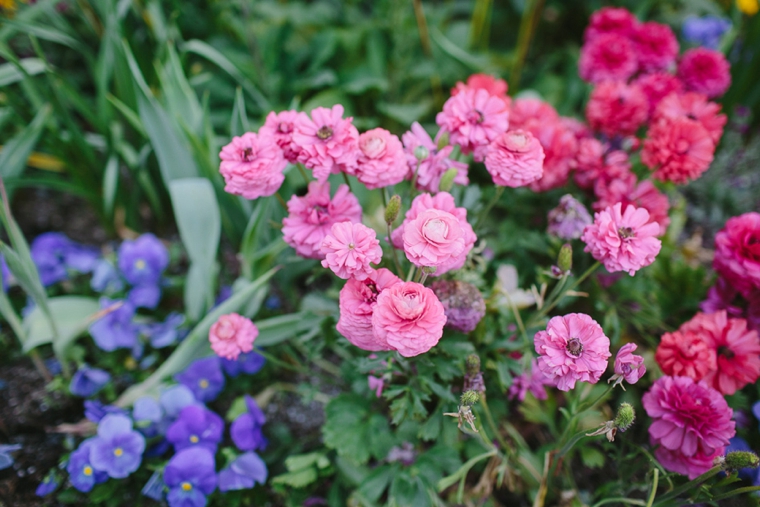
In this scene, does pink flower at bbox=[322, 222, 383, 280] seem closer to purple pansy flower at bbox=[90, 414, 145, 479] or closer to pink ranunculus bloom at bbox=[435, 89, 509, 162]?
pink ranunculus bloom at bbox=[435, 89, 509, 162]

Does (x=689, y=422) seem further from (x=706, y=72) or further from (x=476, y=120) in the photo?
(x=706, y=72)

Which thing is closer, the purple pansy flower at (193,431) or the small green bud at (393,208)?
the small green bud at (393,208)

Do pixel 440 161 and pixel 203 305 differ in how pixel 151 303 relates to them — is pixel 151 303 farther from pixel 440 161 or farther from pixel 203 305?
pixel 440 161

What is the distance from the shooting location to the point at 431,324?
748mm

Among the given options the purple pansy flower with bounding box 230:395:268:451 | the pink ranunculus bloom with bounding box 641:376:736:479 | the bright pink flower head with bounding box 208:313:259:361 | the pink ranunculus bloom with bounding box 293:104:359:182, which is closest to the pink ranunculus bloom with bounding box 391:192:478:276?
the pink ranunculus bloom with bounding box 293:104:359:182

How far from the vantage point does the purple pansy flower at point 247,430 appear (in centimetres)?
120

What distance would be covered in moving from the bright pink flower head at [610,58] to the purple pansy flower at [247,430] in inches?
55.8

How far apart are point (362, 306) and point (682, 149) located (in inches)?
34.4

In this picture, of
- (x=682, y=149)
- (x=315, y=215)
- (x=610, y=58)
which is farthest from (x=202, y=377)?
(x=610, y=58)

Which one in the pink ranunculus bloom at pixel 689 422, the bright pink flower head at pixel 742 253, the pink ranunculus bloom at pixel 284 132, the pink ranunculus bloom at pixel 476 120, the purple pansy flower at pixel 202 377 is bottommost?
the purple pansy flower at pixel 202 377

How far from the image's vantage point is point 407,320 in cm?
74

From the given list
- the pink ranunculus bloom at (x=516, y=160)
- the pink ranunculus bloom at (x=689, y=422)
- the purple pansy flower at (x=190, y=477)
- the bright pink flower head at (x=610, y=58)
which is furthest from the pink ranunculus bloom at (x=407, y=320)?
the bright pink flower head at (x=610, y=58)

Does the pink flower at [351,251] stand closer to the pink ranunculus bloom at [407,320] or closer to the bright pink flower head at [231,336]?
the pink ranunculus bloom at [407,320]

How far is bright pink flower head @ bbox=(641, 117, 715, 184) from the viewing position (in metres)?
1.11
